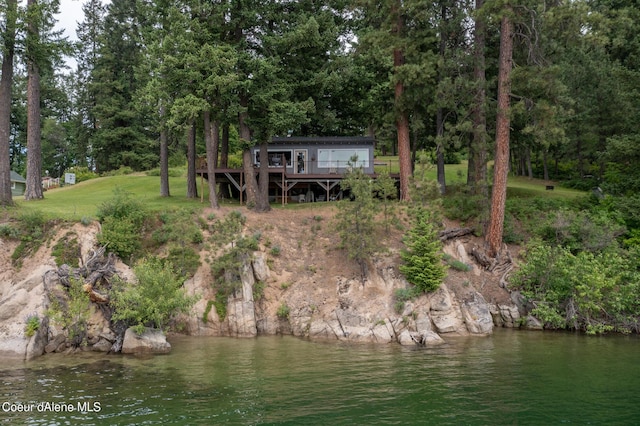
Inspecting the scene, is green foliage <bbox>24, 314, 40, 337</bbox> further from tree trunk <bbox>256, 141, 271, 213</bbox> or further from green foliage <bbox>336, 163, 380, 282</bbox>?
tree trunk <bbox>256, 141, 271, 213</bbox>

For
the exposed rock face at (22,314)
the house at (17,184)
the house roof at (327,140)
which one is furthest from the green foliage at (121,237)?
the house at (17,184)

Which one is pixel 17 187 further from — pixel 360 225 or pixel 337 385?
pixel 337 385

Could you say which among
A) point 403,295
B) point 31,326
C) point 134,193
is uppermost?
point 134,193

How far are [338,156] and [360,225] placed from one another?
12.9 m

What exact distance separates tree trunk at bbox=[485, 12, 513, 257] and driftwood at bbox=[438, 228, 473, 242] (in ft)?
4.88

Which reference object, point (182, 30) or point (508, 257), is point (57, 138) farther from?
point (508, 257)

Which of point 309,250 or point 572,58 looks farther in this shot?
point 572,58

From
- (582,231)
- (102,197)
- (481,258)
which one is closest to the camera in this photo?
(582,231)

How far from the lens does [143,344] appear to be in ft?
52.5

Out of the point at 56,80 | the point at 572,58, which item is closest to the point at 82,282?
the point at 572,58

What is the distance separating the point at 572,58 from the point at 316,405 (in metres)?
40.5

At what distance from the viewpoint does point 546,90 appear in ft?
72.3

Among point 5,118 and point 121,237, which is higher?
point 5,118

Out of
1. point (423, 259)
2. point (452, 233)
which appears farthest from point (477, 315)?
point (452, 233)
